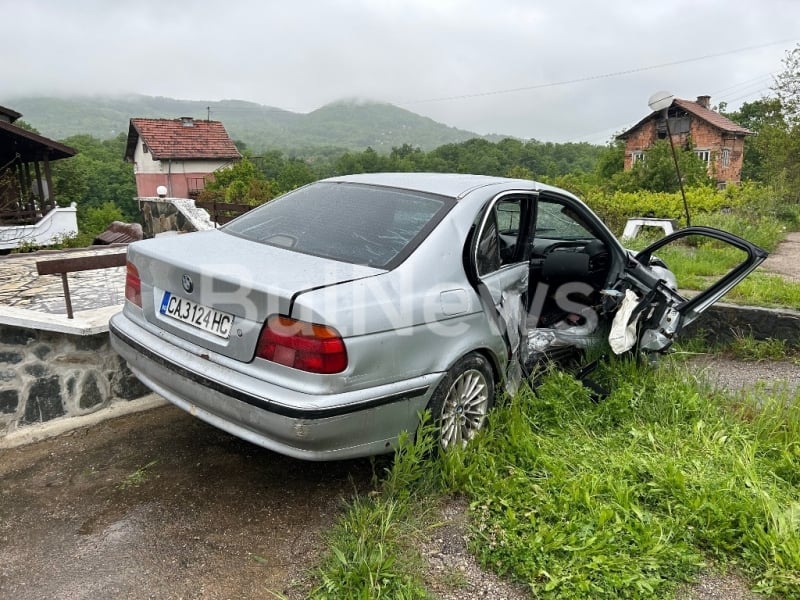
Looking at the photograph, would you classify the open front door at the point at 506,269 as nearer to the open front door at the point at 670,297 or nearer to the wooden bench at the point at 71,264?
the open front door at the point at 670,297

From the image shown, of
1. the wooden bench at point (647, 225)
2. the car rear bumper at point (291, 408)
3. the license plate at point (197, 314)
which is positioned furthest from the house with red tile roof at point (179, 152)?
the car rear bumper at point (291, 408)

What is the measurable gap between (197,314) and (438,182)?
62.5 inches

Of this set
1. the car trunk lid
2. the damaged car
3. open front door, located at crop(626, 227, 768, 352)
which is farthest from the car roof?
open front door, located at crop(626, 227, 768, 352)

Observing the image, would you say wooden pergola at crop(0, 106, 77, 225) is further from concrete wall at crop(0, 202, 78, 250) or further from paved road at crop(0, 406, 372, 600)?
paved road at crop(0, 406, 372, 600)

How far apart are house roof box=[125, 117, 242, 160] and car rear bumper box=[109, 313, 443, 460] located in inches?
1503

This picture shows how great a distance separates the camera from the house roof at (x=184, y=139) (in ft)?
124

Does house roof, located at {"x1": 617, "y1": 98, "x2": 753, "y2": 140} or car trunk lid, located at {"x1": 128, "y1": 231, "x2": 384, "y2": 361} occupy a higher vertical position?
house roof, located at {"x1": 617, "y1": 98, "x2": 753, "y2": 140}

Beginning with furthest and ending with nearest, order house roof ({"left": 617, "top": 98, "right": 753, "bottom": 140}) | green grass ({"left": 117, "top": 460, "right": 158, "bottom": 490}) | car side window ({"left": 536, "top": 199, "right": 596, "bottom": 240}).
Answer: house roof ({"left": 617, "top": 98, "right": 753, "bottom": 140}) → car side window ({"left": 536, "top": 199, "right": 596, "bottom": 240}) → green grass ({"left": 117, "top": 460, "right": 158, "bottom": 490})

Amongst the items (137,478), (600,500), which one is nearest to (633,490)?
(600,500)

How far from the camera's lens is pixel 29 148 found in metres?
18.2

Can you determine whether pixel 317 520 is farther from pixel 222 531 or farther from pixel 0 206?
pixel 0 206

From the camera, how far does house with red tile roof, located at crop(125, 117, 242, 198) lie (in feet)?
124

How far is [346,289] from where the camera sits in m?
2.49

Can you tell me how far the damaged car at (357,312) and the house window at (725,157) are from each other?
44179 millimetres
